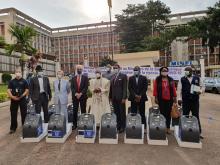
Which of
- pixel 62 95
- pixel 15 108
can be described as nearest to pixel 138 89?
pixel 62 95

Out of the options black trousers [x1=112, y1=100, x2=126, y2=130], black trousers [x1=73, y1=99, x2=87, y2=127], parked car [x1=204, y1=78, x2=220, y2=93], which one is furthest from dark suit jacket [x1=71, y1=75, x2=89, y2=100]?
parked car [x1=204, y1=78, x2=220, y2=93]

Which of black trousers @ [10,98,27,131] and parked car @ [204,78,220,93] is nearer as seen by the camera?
black trousers @ [10,98,27,131]

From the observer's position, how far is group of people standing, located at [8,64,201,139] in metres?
9.12

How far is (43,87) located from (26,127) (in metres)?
2.03

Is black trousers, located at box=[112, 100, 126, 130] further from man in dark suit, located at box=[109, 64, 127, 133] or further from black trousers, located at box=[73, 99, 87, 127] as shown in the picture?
black trousers, located at box=[73, 99, 87, 127]

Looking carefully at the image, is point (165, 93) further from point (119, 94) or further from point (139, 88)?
point (119, 94)

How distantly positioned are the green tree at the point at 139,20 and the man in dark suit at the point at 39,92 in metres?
50.5

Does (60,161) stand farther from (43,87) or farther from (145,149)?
(43,87)

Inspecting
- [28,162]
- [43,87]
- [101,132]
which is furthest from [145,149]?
[43,87]

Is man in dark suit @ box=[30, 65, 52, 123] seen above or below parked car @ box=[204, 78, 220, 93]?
above

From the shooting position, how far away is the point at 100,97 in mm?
10023

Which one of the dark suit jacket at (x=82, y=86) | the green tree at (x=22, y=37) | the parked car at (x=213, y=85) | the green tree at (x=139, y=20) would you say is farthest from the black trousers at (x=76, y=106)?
the green tree at (x=139, y=20)

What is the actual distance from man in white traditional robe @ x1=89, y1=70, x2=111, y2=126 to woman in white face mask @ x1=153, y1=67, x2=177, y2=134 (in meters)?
1.56

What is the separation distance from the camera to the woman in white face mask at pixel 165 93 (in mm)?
9109
